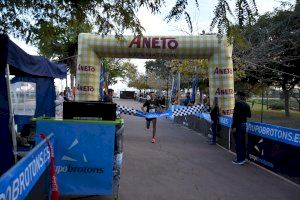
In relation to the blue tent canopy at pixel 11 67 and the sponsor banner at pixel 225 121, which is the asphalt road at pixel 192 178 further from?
the blue tent canopy at pixel 11 67

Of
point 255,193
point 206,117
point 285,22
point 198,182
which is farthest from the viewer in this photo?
point 285,22

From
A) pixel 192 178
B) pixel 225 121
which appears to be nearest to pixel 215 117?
pixel 225 121

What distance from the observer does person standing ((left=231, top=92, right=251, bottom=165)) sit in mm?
10398

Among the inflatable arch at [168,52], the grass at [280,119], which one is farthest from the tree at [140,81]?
the inflatable arch at [168,52]

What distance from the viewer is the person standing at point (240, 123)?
10398 mm

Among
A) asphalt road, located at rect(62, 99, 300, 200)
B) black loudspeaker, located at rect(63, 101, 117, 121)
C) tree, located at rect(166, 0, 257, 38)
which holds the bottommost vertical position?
asphalt road, located at rect(62, 99, 300, 200)

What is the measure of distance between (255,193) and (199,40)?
7657mm

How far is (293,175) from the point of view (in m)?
8.70

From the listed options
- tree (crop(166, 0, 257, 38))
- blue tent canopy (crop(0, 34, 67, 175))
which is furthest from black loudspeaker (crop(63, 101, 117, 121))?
tree (crop(166, 0, 257, 38))

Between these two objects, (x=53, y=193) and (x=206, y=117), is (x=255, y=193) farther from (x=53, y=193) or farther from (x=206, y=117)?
(x=206, y=117)

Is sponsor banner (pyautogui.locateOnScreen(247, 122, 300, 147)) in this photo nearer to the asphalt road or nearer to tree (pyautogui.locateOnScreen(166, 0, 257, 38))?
the asphalt road

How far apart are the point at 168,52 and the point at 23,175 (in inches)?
444

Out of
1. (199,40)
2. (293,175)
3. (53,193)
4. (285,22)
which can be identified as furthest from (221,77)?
(285,22)

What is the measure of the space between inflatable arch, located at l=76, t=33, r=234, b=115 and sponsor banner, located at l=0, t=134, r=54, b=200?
9.77m
